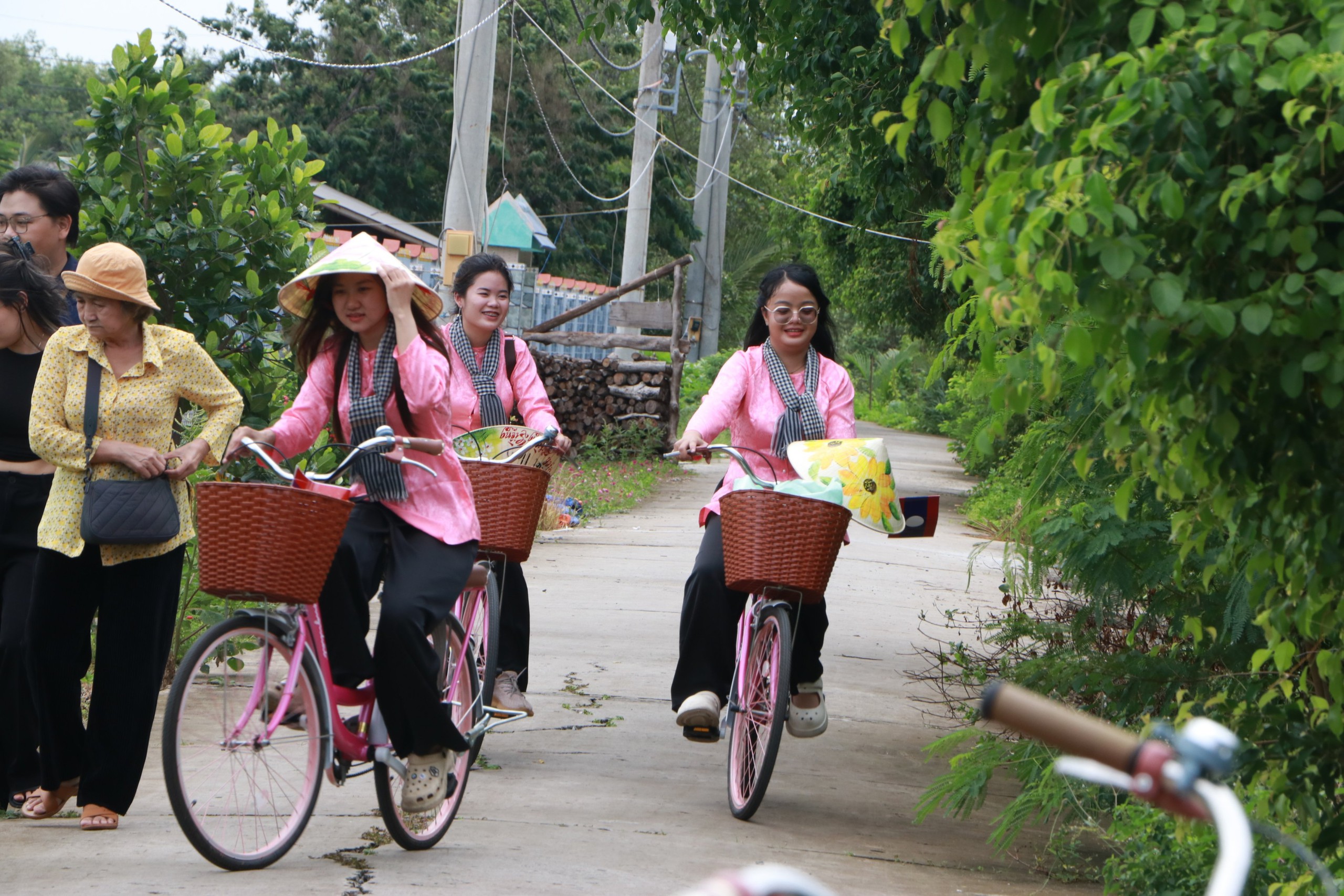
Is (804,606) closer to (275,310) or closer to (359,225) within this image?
(275,310)

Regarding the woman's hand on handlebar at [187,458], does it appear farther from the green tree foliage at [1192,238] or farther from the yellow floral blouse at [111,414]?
the green tree foliage at [1192,238]

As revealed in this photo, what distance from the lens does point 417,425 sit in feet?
15.5

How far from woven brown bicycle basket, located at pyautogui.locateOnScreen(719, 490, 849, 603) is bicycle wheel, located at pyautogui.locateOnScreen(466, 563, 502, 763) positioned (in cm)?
109

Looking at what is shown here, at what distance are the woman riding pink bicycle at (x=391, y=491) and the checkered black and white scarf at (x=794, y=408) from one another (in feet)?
4.85

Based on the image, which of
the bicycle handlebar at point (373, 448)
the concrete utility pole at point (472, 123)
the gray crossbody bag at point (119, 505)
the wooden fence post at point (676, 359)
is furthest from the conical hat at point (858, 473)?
the wooden fence post at point (676, 359)

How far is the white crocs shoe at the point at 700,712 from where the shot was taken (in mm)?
5551

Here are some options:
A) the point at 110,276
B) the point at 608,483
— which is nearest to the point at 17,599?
the point at 110,276

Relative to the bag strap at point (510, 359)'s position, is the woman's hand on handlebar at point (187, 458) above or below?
below

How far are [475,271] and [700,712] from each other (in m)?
2.25

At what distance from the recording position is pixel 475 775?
239 inches

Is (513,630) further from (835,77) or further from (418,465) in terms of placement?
(835,77)

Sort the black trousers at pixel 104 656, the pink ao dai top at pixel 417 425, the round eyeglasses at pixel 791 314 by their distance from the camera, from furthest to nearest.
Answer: the round eyeglasses at pixel 791 314, the black trousers at pixel 104 656, the pink ao dai top at pixel 417 425

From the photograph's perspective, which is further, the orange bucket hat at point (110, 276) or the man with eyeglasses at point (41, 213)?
the man with eyeglasses at point (41, 213)

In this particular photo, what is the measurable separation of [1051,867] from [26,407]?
3.79 metres
